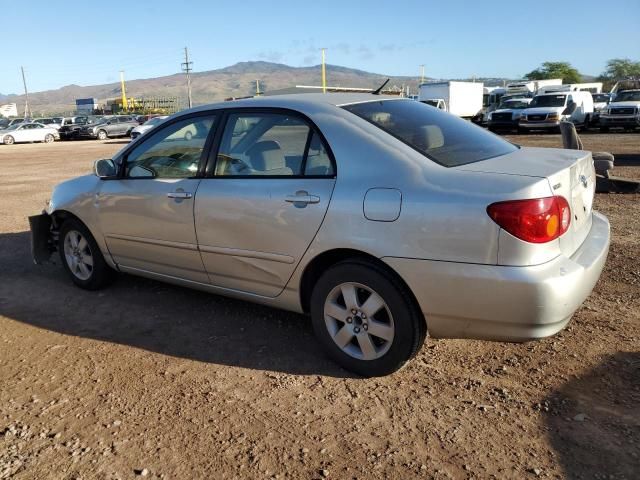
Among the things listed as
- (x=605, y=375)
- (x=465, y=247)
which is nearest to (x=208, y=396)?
(x=465, y=247)

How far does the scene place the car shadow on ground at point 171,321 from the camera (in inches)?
146

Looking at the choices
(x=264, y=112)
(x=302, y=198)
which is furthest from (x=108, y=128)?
(x=302, y=198)

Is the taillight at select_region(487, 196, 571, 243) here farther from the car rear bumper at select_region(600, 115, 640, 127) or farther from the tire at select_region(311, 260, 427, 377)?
the car rear bumper at select_region(600, 115, 640, 127)

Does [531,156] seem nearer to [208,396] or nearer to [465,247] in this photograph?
[465,247]

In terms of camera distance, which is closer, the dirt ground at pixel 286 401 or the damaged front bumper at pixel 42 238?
the dirt ground at pixel 286 401

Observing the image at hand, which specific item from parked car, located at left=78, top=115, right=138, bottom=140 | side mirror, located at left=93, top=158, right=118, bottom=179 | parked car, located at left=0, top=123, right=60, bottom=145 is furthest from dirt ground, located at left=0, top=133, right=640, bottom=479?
parked car, located at left=78, top=115, right=138, bottom=140

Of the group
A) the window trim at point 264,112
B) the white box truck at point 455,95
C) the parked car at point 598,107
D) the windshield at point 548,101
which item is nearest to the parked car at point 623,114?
the parked car at point 598,107

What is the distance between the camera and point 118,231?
4531 millimetres

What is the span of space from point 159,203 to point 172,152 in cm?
43

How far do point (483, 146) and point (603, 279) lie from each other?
2.03 metres

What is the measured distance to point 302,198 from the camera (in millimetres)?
3332

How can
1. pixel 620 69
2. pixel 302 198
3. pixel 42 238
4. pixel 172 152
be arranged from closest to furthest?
pixel 302 198, pixel 172 152, pixel 42 238, pixel 620 69

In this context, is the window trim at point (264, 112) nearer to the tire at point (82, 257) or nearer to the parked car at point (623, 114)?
the tire at point (82, 257)

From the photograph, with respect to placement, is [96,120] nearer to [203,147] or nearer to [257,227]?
[203,147]
